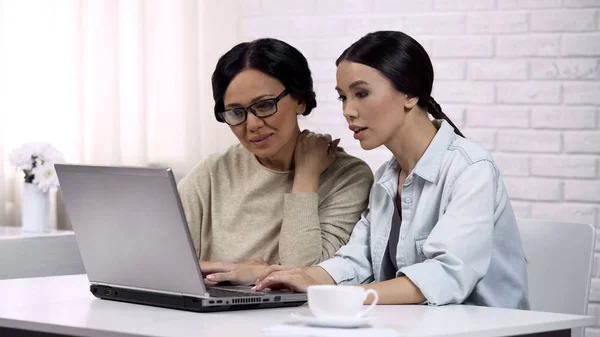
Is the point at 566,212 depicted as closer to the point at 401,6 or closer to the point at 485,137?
the point at 485,137

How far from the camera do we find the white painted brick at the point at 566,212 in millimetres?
2684

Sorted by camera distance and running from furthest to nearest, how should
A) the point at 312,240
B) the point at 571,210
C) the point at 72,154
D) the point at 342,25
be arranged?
the point at 72,154 → the point at 342,25 → the point at 571,210 → the point at 312,240

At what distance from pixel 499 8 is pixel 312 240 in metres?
1.10

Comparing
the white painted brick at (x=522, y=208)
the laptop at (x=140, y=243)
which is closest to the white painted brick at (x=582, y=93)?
the white painted brick at (x=522, y=208)

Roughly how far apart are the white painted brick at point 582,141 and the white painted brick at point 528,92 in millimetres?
110

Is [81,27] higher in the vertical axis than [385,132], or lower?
higher

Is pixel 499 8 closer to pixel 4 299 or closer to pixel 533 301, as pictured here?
pixel 533 301

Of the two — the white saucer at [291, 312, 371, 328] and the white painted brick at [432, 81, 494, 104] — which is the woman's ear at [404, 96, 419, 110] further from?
the white painted brick at [432, 81, 494, 104]

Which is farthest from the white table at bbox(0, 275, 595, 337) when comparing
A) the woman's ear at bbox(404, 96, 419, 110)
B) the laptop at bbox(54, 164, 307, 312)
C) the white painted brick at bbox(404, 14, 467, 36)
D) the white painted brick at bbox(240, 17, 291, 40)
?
the white painted brick at bbox(240, 17, 291, 40)

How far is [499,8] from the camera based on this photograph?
2.79 metres

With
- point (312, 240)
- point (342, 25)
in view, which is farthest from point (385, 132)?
point (342, 25)

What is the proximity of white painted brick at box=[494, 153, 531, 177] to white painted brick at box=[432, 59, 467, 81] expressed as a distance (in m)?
0.27

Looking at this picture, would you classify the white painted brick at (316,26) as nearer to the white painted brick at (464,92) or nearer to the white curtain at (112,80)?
the white curtain at (112,80)

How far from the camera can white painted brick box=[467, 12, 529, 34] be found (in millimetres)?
2761
